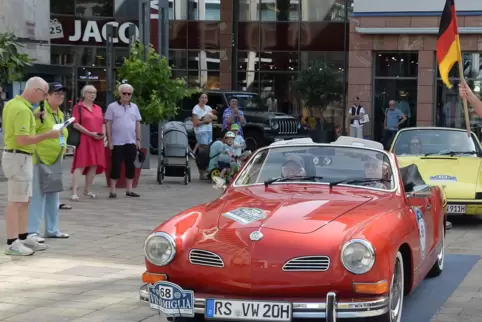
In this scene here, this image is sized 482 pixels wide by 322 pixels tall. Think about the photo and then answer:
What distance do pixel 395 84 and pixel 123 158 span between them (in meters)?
16.0

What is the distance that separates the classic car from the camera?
221 inches

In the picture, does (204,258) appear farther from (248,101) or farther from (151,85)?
(248,101)

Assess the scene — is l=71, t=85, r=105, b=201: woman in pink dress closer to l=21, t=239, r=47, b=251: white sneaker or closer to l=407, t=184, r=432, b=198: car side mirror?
l=21, t=239, r=47, b=251: white sneaker

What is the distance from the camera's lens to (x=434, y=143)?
13109 mm

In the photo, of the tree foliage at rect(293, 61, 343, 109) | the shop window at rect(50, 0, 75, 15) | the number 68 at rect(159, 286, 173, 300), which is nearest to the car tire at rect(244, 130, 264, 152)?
the tree foliage at rect(293, 61, 343, 109)

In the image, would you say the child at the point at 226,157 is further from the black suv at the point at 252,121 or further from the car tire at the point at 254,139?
the car tire at the point at 254,139

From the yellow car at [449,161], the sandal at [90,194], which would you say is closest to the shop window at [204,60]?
the sandal at [90,194]

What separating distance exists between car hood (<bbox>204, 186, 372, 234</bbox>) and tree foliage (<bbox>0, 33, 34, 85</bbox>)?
359 inches

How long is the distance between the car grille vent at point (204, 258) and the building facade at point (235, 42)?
2917 centimetres

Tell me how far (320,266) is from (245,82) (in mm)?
30293

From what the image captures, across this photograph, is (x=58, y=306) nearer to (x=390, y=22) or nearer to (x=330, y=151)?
(x=330, y=151)

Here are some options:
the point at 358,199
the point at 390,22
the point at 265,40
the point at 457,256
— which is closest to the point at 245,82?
the point at 265,40

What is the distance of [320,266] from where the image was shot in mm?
5688

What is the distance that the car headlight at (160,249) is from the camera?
5953 mm
